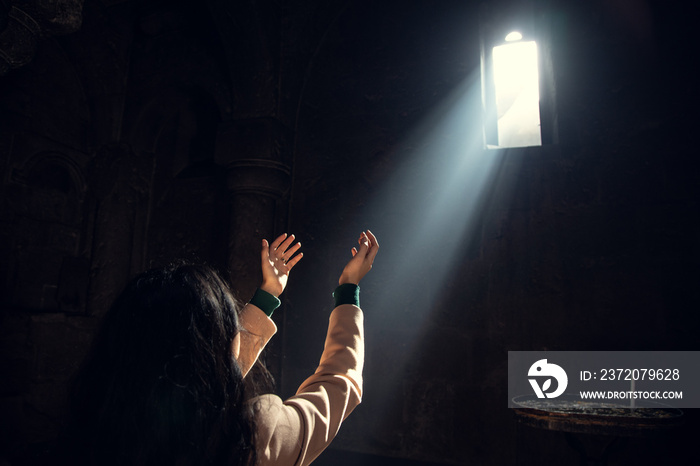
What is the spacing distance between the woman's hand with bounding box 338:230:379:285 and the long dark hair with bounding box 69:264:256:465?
0.47 m

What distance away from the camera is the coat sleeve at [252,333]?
1.18 metres

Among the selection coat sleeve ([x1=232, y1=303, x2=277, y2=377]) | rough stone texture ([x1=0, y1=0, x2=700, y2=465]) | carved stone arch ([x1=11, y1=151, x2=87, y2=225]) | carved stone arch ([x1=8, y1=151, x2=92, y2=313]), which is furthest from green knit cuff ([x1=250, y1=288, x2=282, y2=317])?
carved stone arch ([x1=11, y1=151, x2=87, y2=225])

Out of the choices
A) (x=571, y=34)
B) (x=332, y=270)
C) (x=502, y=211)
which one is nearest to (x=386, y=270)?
(x=332, y=270)

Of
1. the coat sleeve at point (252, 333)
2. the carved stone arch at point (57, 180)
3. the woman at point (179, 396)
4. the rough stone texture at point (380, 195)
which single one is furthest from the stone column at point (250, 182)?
the woman at point (179, 396)

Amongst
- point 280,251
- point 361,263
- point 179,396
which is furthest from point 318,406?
point 280,251

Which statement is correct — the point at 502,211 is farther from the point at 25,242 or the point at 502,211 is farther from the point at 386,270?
the point at 25,242

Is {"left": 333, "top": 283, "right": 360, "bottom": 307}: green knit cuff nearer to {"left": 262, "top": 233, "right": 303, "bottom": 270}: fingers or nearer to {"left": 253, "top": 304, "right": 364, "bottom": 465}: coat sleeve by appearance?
{"left": 253, "top": 304, "right": 364, "bottom": 465}: coat sleeve

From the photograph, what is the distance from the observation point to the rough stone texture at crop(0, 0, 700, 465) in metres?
3.01
